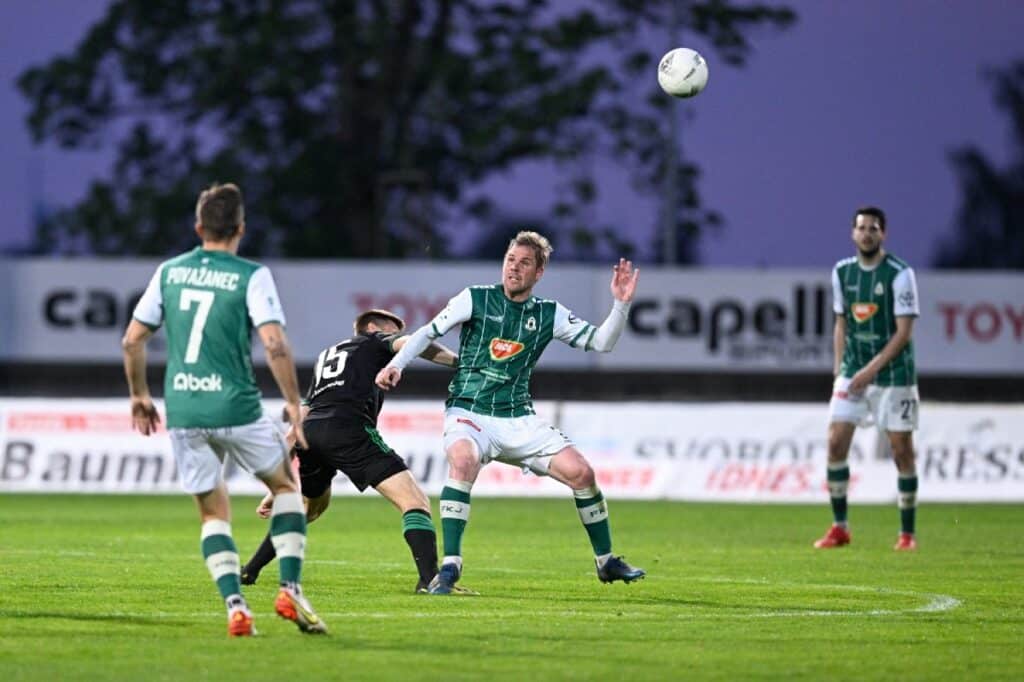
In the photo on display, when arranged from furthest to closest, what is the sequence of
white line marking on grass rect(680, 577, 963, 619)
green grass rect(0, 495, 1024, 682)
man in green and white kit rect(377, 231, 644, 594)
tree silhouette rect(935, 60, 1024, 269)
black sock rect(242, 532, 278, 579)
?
tree silhouette rect(935, 60, 1024, 269) < black sock rect(242, 532, 278, 579) < man in green and white kit rect(377, 231, 644, 594) < white line marking on grass rect(680, 577, 963, 619) < green grass rect(0, 495, 1024, 682)

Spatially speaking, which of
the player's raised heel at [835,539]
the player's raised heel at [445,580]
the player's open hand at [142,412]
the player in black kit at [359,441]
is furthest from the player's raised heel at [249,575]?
the player's raised heel at [835,539]

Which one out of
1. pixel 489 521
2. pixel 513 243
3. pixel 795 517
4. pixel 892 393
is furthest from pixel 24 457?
pixel 513 243

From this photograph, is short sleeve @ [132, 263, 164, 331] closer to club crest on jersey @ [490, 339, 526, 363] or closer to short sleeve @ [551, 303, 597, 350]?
club crest on jersey @ [490, 339, 526, 363]

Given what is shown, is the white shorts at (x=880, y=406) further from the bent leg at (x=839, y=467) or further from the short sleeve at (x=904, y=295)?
the short sleeve at (x=904, y=295)

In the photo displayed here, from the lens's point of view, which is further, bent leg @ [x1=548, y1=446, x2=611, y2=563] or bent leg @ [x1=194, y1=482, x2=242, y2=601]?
bent leg @ [x1=548, y1=446, x2=611, y2=563]

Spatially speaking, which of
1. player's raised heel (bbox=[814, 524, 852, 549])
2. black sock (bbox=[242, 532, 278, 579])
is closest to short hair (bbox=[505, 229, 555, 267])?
black sock (bbox=[242, 532, 278, 579])

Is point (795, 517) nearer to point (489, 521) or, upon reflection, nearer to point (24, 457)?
point (489, 521)

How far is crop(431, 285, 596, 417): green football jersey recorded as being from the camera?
11344 millimetres

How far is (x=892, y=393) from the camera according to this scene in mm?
15672

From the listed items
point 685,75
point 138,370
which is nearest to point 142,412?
point 138,370

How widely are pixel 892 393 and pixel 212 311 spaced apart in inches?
325

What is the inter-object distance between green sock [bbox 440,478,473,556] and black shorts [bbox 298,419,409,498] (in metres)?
0.48

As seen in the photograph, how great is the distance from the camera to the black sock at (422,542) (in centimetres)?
1127

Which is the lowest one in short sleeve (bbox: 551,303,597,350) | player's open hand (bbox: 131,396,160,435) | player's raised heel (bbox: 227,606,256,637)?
player's raised heel (bbox: 227,606,256,637)
